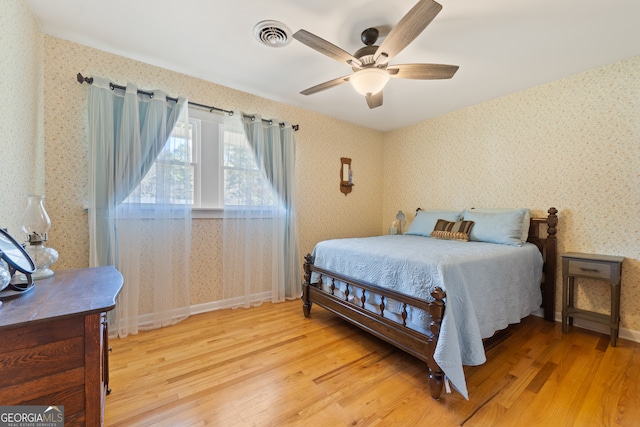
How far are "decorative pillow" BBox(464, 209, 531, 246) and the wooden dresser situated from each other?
10.0 ft

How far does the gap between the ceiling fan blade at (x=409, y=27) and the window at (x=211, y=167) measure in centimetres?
177

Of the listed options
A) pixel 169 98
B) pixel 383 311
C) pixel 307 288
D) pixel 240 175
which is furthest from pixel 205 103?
pixel 383 311

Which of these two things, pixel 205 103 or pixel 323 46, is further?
pixel 205 103

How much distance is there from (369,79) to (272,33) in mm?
798

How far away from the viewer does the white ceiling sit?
5.69 ft

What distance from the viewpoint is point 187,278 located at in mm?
2609

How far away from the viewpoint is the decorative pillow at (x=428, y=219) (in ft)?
10.7

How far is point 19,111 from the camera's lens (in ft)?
5.33

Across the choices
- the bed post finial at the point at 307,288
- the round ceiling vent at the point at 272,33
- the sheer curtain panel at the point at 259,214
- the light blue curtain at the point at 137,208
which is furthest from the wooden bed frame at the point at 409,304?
the round ceiling vent at the point at 272,33

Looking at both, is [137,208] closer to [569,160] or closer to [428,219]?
[428,219]

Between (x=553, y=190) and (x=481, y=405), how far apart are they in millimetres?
2346

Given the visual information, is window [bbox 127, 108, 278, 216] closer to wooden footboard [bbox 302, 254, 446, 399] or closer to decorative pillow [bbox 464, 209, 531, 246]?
wooden footboard [bbox 302, 254, 446, 399]

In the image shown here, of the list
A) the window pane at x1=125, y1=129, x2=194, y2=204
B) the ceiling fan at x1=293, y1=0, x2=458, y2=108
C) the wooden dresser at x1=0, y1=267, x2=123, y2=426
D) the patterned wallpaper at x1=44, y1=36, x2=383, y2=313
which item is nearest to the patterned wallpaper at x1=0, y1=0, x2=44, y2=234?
the patterned wallpaper at x1=44, y1=36, x2=383, y2=313

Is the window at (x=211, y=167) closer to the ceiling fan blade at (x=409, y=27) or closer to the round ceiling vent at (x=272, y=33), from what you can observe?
the round ceiling vent at (x=272, y=33)
